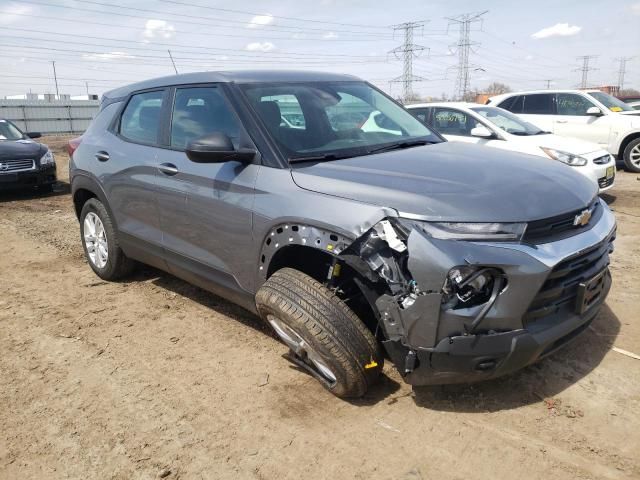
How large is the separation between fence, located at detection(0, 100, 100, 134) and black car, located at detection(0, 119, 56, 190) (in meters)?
18.9

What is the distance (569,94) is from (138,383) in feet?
→ 35.6

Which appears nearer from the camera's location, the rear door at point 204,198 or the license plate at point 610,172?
the rear door at point 204,198

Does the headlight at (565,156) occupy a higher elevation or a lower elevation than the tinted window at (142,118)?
lower

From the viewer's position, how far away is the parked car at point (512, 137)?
7.63m

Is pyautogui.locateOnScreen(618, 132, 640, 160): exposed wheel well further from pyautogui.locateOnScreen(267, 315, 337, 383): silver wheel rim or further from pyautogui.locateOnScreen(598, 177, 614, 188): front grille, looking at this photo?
pyautogui.locateOnScreen(267, 315, 337, 383): silver wheel rim

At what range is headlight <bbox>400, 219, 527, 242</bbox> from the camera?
2467 millimetres

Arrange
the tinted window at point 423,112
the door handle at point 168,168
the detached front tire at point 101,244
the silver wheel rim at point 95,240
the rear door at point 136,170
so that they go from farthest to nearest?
1. the tinted window at point 423,112
2. the silver wheel rim at point 95,240
3. the detached front tire at point 101,244
4. the rear door at point 136,170
5. the door handle at point 168,168

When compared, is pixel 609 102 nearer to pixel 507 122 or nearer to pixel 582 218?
pixel 507 122

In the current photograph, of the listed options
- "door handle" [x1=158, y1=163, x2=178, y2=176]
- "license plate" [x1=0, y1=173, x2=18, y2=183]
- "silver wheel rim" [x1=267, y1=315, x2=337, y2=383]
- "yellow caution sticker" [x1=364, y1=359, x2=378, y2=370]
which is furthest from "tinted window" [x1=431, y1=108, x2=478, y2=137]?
"license plate" [x1=0, y1=173, x2=18, y2=183]

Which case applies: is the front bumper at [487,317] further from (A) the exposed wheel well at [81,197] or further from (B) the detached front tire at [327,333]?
(A) the exposed wheel well at [81,197]

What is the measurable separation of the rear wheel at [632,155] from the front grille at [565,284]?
31.1 ft

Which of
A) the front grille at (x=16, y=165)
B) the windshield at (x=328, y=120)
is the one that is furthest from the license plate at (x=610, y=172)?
the front grille at (x=16, y=165)

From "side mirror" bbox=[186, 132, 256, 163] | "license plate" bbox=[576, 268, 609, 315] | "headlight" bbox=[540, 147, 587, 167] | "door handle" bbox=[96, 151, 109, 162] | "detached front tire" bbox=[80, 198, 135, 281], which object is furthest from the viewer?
"headlight" bbox=[540, 147, 587, 167]

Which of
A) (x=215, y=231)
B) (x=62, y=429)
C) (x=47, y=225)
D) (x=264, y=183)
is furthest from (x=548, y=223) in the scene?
(x=47, y=225)
